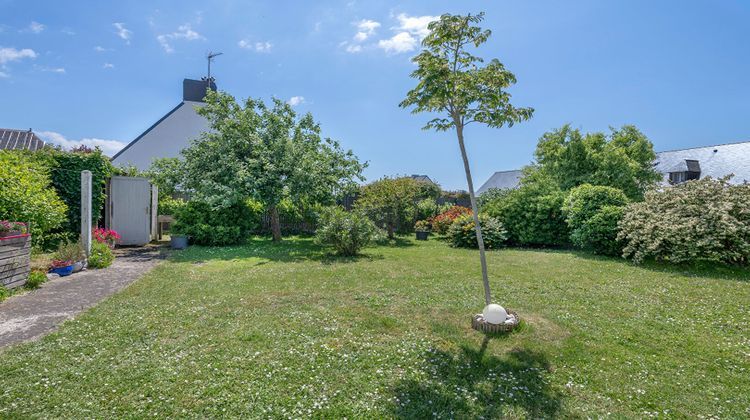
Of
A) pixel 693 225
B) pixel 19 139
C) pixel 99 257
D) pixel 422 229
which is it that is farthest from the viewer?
pixel 19 139

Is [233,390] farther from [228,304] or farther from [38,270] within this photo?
[38,270]

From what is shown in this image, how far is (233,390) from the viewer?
2.66 metres

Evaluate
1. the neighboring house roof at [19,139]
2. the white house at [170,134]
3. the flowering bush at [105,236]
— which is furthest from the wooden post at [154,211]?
the neighboring house roof at [19,139]

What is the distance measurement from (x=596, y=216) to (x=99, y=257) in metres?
12.0

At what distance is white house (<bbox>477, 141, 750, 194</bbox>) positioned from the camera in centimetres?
2228

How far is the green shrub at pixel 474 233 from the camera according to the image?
37.5 ft

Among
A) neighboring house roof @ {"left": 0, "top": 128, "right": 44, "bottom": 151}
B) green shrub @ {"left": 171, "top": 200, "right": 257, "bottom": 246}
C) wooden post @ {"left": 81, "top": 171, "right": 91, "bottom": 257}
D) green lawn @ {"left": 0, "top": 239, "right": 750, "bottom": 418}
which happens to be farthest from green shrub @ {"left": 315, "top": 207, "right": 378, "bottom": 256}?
neighboring house roof @ {"left": 0, "top": 128, "right": 44, "bottom": 151}

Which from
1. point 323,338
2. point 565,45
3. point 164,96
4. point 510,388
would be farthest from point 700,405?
point 164,96

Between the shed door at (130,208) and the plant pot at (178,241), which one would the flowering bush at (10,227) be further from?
the shed door at (130,208)

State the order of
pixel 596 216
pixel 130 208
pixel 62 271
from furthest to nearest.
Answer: pixel 130 208
pixel 596 216
pixel 62 271

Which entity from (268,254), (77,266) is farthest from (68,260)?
(268,254)

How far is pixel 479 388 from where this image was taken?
9.13 ft

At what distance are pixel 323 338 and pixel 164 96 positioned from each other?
18.9m

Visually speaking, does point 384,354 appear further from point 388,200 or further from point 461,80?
point 388,200
